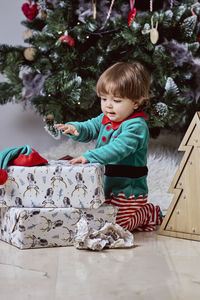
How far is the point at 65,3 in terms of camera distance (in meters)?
2.48

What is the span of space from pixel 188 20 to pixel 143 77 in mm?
1055

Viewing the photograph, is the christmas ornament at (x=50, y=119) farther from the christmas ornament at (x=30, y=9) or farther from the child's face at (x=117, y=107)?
the child's face at (x=117, y=107)

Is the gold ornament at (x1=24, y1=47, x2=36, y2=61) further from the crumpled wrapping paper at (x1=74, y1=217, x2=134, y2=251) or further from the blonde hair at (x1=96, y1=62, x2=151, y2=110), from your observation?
the crumpled wrapping paper at (x1=74, y1=217, x2=134, y2=251)

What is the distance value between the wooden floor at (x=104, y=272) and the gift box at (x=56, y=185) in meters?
0.14

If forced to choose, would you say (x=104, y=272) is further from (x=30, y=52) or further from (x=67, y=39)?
(x=30, y=52)

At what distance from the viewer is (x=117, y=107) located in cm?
153

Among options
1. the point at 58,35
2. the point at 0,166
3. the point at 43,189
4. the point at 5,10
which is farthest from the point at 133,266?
the point at 5,10

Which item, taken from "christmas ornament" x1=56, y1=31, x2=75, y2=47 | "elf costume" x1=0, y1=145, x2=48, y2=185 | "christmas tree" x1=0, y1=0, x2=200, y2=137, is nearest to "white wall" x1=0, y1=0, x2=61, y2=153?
"christmas tree" x1=0, y1=0, x2=200, y2=137

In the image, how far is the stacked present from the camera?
1320 millimetres

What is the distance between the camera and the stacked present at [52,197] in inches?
52.0

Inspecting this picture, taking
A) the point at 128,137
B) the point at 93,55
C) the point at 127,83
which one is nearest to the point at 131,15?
the point at 93,55

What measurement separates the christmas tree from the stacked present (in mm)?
1138

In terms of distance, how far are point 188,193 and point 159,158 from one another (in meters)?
1.16

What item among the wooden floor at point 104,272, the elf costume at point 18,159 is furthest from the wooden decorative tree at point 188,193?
the elf costume at point 18,159
